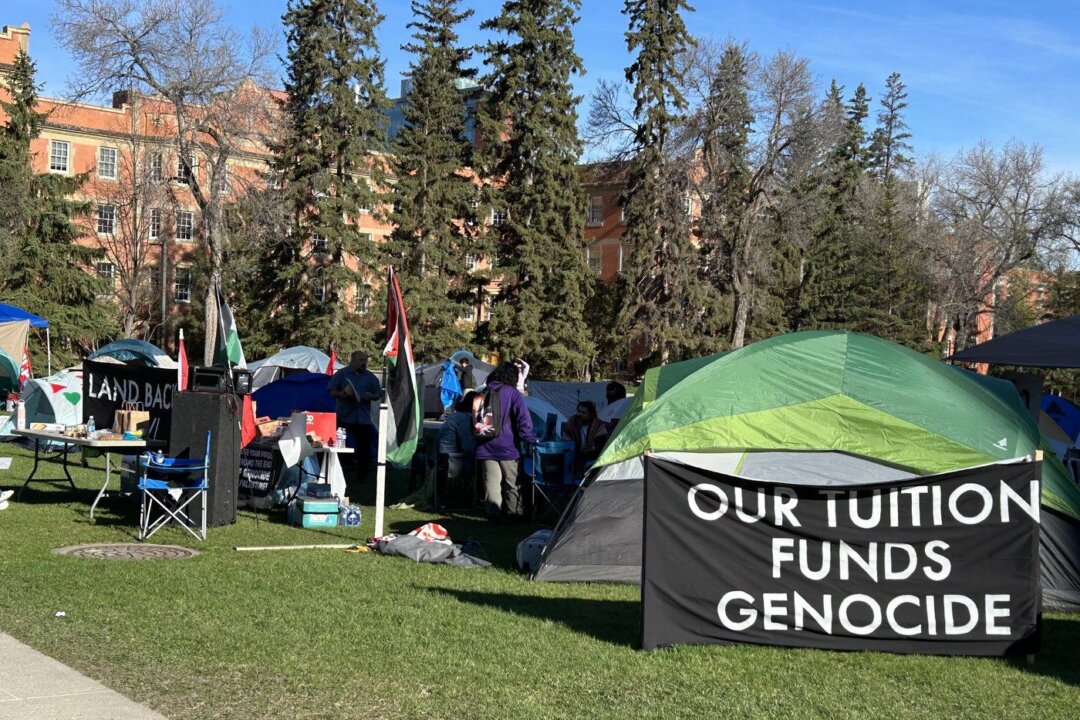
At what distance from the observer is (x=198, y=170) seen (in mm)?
51031

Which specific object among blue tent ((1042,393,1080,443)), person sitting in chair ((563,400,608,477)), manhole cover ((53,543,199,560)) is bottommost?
manhole cover ((53,543,199,560))

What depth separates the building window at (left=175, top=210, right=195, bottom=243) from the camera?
57494 mm

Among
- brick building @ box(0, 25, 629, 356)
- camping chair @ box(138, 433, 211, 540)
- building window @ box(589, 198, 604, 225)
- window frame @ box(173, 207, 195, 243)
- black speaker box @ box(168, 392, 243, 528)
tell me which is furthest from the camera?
building window @ box(589, 198, 604, 225)

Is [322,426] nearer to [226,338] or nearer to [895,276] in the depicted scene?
[226,338]

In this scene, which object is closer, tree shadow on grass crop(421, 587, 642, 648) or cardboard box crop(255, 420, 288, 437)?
tree shadow on grass crop(421, 587, 642, 648)

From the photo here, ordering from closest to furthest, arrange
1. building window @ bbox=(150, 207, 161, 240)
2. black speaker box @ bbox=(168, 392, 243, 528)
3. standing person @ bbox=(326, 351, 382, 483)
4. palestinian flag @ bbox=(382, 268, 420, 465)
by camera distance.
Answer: palestinian flag @ bbox=(382, 268, 420, 465)
black speaker box @ bbox=(168, 392, 243, 528)
standing person @ bbox=(326, 351, 382, 483)
building window @ bbox=(150, 207, 161, 240)

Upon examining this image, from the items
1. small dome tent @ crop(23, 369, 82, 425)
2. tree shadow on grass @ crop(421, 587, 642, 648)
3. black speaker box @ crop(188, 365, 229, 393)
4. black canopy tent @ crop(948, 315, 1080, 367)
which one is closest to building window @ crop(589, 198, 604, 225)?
small dome tent @ crop(23, 369, 82, 425)

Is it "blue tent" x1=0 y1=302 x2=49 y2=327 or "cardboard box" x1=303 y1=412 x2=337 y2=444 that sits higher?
"blue tent" x1=0 y1=302 x2=49 y2=327

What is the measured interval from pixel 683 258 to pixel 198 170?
21585mm

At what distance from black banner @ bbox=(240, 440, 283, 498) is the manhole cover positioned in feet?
9.10

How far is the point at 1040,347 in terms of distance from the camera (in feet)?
49.9

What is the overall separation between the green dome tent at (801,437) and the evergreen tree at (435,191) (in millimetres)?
36296

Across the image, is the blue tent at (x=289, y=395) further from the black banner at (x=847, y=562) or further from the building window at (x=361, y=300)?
the building window at (x=361, y=300)

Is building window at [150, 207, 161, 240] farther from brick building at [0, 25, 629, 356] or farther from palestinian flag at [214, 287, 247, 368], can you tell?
palestinian flag at [214, 287, 247, 368]
